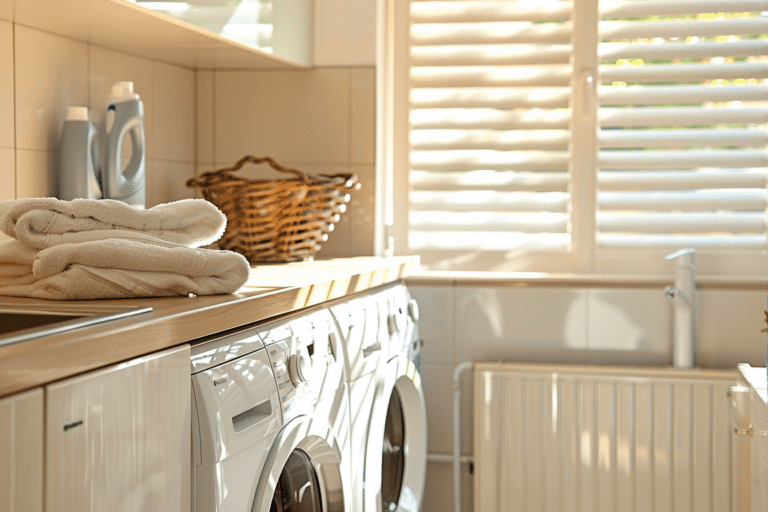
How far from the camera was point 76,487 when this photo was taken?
2.57 ft

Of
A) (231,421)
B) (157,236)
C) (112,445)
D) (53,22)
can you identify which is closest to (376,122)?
(53,22)

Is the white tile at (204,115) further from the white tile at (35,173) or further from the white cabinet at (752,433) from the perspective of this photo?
the white cabinet at (752,433)

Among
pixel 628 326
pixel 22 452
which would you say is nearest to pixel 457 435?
pixel 628 326

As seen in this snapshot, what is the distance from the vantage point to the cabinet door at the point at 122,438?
760 millimetres

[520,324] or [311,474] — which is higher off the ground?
[520,324]

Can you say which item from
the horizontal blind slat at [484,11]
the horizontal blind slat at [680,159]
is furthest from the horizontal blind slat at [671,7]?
the horizontal blind slat at [680,159]

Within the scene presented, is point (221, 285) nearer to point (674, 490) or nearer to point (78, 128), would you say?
point (78, 128)

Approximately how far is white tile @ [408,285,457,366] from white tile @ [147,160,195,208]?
26.9 inches

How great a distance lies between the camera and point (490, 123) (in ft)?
7.65

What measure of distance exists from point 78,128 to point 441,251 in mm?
→ 1103

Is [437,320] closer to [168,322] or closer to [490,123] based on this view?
[490,123]

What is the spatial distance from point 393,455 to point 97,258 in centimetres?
122

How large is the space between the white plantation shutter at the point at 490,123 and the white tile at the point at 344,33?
0.49ft

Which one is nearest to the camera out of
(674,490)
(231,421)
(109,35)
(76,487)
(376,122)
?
(76,487)
